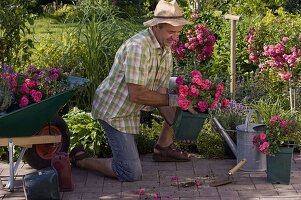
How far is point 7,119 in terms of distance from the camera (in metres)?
5.21

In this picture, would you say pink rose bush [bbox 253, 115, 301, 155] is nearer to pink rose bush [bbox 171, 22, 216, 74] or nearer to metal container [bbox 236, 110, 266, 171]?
metal container [bbox 236, 110, 266, 171]

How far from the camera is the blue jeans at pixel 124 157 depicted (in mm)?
5738

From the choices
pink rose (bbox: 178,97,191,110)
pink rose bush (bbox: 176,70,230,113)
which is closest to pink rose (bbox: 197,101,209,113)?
pink rose bush (bbox: 176,70,230,113)

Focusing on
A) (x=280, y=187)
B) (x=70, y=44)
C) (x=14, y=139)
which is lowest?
(x=280, y=187)

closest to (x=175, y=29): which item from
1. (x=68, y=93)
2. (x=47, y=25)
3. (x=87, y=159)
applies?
(x=68, y=93)

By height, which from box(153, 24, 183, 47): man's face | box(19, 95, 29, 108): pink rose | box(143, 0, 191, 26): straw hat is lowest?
box(19, 95, 29, 108): pink rose

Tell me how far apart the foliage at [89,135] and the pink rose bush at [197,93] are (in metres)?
1.09

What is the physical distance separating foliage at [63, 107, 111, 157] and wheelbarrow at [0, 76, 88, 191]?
0.36 meters

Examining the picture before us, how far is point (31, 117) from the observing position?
17.6 feet

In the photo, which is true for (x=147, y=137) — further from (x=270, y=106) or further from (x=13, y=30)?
(x=13, y=30)

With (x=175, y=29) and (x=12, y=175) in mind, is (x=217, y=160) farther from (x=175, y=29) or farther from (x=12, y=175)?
(x=12, y=175)

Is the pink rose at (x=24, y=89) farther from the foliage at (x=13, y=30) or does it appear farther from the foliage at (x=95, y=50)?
the foliage at (x=95, y=50)

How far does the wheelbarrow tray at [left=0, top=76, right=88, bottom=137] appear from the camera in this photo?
17.2 ft

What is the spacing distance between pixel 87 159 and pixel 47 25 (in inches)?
359
